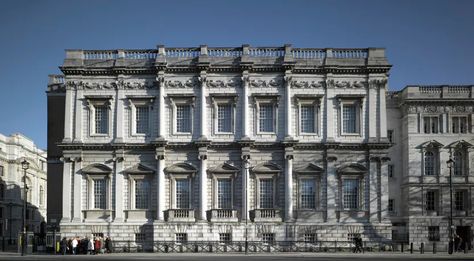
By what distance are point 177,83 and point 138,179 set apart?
786 centimetres

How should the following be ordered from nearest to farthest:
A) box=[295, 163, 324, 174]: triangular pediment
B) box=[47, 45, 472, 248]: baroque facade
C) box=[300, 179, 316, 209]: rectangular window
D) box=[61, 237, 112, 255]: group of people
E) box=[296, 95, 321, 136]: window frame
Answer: box=[61, 237, 112, 255]: group of people < box=[47, 45, 472, 248]: baroque facade < box=[295, 163, 324, 174]: triangular pediment < box=[300, 179, 316, 209]: rectangular window < box=[296, 95, 321, 136]: window frame

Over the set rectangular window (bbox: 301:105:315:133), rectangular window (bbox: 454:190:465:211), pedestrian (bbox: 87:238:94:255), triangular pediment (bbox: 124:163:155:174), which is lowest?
pedestrian (bbox: 87:238:94:255)

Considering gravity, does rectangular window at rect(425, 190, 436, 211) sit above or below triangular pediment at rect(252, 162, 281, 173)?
below

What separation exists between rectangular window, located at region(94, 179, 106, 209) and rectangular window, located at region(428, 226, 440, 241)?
2694 centimetres

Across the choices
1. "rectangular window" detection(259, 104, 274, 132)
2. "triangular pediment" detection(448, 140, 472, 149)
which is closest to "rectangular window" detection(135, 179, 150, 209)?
"rectangular window" detection(259, 104, 274, 132)

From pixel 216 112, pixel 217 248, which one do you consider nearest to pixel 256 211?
pixel 217 248

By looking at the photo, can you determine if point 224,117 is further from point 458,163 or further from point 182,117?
point 458,163

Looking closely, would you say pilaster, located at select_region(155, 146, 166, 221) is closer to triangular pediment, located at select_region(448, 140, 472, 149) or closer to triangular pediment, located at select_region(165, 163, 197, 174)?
triangular pediment, located at select_region(165, 163, 197, 174)

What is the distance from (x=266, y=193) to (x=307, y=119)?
6463mm

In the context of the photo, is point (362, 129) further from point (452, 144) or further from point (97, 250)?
point (97, 250)

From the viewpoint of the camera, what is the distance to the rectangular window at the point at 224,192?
47219 mm

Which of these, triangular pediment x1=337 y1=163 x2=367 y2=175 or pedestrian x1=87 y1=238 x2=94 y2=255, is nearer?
pedestrian x1=87 y1=238 x2=94 y2=255

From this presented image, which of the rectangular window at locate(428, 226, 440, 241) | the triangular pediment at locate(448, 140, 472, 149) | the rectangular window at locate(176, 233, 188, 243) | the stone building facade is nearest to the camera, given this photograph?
the rectangular window at locate(176, 233, 188, 243)

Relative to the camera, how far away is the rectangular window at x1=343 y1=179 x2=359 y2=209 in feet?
155
